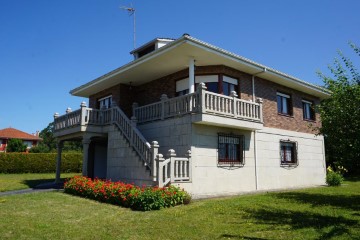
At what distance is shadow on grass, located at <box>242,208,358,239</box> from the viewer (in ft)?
24.1

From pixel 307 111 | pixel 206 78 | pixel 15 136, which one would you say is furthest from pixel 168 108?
pixel 15 136

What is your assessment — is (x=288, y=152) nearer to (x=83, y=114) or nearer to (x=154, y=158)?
(x=154, y=158)

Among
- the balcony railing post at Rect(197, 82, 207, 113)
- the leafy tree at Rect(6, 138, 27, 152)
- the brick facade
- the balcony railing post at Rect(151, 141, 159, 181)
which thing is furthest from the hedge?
the balcony railing post at Rect(197, 82, 207, 113)

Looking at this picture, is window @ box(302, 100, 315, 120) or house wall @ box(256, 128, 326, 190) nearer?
house wall @ box(256, 128, 326, 190)

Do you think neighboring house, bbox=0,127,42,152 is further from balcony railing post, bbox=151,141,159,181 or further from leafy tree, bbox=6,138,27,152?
balcony railing post, bbox=151,141,159,181

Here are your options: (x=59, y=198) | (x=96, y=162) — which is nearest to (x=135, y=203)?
(x=59, y=198)

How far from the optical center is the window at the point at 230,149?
14.8 meters

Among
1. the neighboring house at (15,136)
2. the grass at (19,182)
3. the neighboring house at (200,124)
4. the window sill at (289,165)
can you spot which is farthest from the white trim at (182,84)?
the neighboring house at (15,136)

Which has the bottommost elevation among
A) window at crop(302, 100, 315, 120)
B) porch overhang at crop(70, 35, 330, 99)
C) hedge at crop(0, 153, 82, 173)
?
hedge at crop(0, 153, 82, 173)

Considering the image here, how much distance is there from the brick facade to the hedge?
47.5 ft

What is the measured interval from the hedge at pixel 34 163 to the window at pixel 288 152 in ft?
76.6

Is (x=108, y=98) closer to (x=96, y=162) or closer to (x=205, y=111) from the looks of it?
(x=96, y=162)

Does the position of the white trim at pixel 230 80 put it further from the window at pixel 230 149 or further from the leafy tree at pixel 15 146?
the leafy tree at pixel 15 146

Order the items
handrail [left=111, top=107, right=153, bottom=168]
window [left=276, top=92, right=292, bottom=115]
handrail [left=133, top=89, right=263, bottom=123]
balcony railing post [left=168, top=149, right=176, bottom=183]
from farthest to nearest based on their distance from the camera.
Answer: window [left=276, top=92, right=292, bottom=115]
handrail [left=133, top=89, right=263, bottom=123]
handrail [left=111, top=107, right=153, bottom=168]
balcony railing post [left=168, top=149, right=176, bottom=183]
